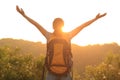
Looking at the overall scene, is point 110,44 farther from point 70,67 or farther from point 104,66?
point 70,67

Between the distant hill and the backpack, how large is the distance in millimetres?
156101

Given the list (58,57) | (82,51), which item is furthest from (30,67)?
(82,51)

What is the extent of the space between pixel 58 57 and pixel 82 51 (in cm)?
17604

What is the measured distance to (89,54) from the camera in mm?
176500

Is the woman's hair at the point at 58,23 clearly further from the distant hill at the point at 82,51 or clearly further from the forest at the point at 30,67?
the distant hill at the point at 82,51

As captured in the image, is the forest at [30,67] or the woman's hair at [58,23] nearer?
the woman's hair at [58,23]

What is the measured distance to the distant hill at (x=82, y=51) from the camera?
173 metres


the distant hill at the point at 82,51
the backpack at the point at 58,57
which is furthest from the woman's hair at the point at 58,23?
the distant hill at the point at 82,51

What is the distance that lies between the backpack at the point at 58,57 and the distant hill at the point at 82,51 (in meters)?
156

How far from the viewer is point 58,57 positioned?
6660mm

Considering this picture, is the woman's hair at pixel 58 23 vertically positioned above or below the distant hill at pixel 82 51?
below

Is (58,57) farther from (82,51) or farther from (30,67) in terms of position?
(82,51)

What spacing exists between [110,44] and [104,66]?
115 metres

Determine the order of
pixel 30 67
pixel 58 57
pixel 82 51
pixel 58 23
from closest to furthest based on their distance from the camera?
pixel 58 57, pixel 58 23, pixel 30 67, pixel 82 51
